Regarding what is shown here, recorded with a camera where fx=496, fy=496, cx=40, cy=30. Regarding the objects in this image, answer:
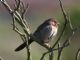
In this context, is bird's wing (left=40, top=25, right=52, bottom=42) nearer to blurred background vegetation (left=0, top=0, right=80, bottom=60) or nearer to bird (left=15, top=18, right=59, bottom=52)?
bird (left=15, top=18, right=59, bottom=52)

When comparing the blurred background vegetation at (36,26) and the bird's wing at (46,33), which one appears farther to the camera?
the blurred background vegetation at (36,26)

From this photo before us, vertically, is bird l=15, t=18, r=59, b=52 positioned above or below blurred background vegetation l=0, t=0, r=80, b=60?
above

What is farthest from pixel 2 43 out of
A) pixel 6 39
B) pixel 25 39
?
pixel 25 39

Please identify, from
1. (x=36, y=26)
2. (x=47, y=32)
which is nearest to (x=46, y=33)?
(x=47, y=32)

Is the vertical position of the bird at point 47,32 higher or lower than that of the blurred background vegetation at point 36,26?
higher

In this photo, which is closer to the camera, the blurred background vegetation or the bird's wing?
the bird's wing

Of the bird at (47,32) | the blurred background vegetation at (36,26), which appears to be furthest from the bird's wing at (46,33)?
the blurred background vegetation at (36,26)

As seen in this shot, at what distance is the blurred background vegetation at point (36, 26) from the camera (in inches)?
388

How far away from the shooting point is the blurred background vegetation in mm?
9851

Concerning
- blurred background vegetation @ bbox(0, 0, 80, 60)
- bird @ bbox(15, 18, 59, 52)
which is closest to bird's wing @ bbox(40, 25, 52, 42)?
bird @ bbox(15, 18, 59, 52)

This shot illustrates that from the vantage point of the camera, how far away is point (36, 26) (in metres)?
15.2

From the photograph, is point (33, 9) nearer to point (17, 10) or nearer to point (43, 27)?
point (43, 27)

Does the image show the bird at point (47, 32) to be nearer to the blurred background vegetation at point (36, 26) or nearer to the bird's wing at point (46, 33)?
the bird's wing at point (46, 33)

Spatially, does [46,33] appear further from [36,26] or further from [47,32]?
[36,26]
